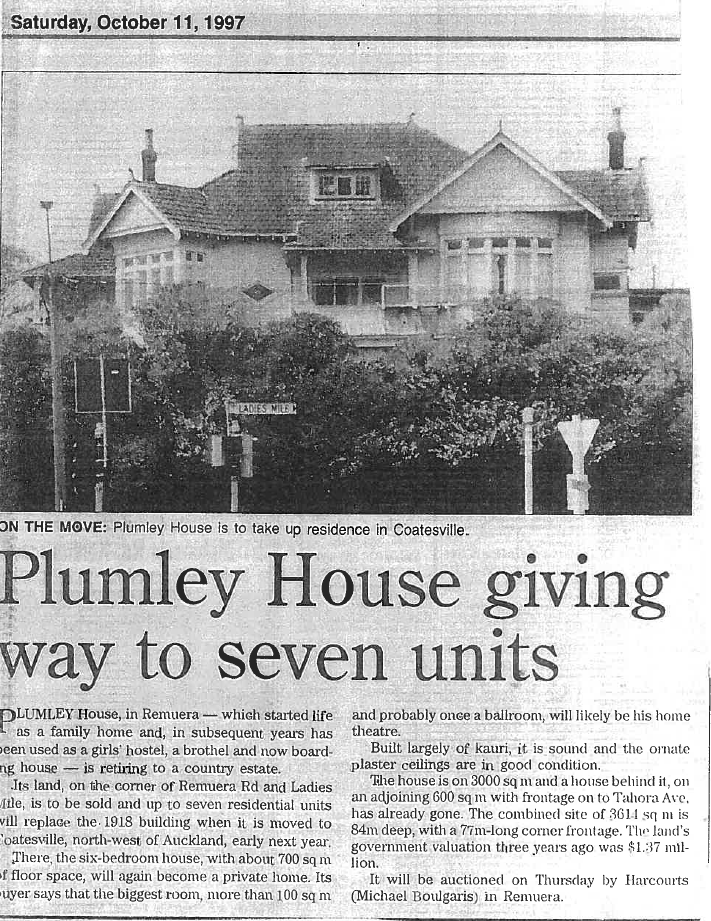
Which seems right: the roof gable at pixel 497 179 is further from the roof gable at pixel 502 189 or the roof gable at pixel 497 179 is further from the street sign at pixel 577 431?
the street sign at pixel 577 431

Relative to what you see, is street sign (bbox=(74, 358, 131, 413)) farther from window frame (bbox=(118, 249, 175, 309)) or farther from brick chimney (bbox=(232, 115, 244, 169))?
brick chimney (bbox=(232, 115, 244, 169))

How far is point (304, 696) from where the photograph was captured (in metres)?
0.85

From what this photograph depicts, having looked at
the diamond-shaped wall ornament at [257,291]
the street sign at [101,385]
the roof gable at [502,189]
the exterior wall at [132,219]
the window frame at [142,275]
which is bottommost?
the street sign at [101,385]

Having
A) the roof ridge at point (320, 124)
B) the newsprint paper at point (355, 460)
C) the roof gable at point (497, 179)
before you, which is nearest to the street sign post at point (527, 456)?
the newsprint paper at point (355, 460)

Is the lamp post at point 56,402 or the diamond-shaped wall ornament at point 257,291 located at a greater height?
the diamond-shaped wall ornament at point 257,291

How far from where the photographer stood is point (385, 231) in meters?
0.85

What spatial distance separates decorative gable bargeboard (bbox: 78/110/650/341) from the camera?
0.84 meters

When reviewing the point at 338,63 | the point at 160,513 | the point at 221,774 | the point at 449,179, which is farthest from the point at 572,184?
the point at 221,774

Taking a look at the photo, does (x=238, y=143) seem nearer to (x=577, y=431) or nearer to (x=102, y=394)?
(x=102, y=394)

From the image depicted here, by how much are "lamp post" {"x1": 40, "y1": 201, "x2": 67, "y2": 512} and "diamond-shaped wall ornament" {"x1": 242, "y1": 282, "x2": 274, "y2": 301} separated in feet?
0.68

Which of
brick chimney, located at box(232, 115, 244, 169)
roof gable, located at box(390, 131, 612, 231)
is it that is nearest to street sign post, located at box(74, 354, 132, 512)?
brick chimney, located at box(232, 115, 244, 169)

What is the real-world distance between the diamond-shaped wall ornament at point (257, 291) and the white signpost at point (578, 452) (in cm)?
34

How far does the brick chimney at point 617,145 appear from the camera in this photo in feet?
2.78

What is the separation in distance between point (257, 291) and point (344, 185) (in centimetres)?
15
